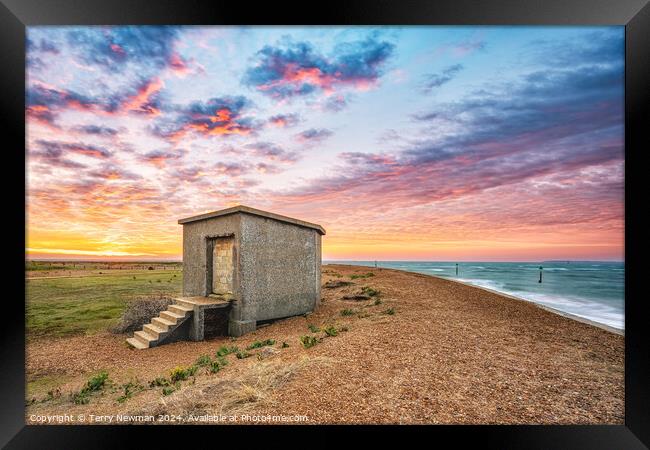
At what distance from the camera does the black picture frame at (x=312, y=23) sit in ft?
11.5

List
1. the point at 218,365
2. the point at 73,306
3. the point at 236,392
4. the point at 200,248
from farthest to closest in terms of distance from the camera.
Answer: the point at 73,306
the point at 200,248
the point at 218,365
the point at 236,392

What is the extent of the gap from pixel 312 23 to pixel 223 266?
6.68m

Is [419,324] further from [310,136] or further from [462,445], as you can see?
[310,136]

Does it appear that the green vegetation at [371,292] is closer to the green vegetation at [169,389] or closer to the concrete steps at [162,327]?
the concrete steps at [162,327]

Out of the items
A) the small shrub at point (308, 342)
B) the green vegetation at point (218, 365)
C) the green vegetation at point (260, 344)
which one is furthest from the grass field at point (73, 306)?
the small shrub at point (308, 342)

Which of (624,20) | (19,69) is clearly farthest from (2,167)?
(624,20)

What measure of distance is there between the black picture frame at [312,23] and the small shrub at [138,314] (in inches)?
196

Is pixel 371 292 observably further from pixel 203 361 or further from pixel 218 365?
pixel 218 365

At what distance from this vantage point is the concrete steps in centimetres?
695

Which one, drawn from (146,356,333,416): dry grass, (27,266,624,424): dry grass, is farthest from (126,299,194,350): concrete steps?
(146,356,333,416): dry grass

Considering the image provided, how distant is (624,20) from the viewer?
3.67 m

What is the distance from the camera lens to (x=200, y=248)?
8875 millimetres

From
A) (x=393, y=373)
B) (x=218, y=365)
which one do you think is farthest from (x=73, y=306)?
(x=393, y=373)

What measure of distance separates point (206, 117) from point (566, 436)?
7.99 metres
